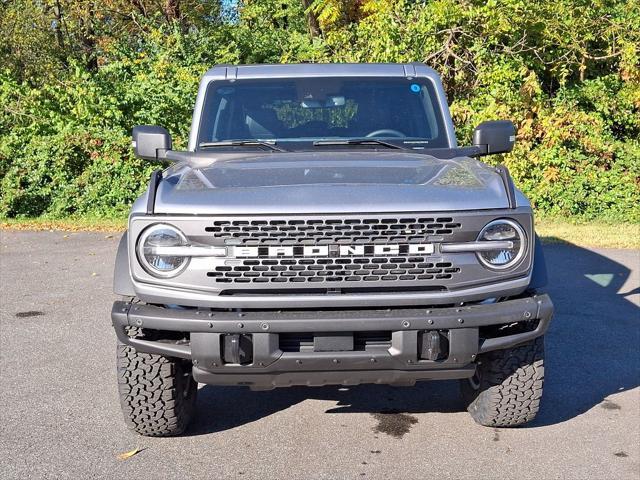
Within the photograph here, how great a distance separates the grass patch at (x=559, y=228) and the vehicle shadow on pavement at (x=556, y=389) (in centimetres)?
363

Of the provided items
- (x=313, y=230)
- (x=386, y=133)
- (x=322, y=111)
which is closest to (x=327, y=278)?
(x=313, y=230)

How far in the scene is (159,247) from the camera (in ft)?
11.8

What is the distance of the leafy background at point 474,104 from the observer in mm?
13219

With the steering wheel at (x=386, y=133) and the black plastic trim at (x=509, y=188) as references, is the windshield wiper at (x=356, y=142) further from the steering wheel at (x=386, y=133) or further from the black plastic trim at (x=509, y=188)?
the black plastic trim at (x=509, y=188)

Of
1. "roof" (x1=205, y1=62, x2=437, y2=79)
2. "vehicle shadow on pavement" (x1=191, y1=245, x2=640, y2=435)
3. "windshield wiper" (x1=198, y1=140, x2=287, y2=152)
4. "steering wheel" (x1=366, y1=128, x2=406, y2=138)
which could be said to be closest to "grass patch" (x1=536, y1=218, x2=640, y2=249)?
"vehicle shadow on pavement" (x1=191, y1=245, x2=640, y2=435)

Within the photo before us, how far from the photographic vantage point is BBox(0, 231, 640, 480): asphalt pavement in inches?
156

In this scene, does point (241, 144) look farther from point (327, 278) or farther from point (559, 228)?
point (559, 228)

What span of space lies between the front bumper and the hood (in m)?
0.45

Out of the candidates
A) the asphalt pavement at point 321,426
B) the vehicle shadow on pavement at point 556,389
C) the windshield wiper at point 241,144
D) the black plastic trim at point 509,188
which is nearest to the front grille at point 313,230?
the black plastic trim at point 509,188

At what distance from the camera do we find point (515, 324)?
3812 mm

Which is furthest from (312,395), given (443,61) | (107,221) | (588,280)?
(443,61)

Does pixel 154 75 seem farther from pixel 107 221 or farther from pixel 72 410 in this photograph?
pixel 72 410

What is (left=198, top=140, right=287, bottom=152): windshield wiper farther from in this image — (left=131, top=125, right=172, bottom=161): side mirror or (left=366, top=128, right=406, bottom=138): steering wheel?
(left=366, top=128, right=406, bottom=138): steering wheel

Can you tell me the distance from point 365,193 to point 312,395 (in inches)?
70.9
